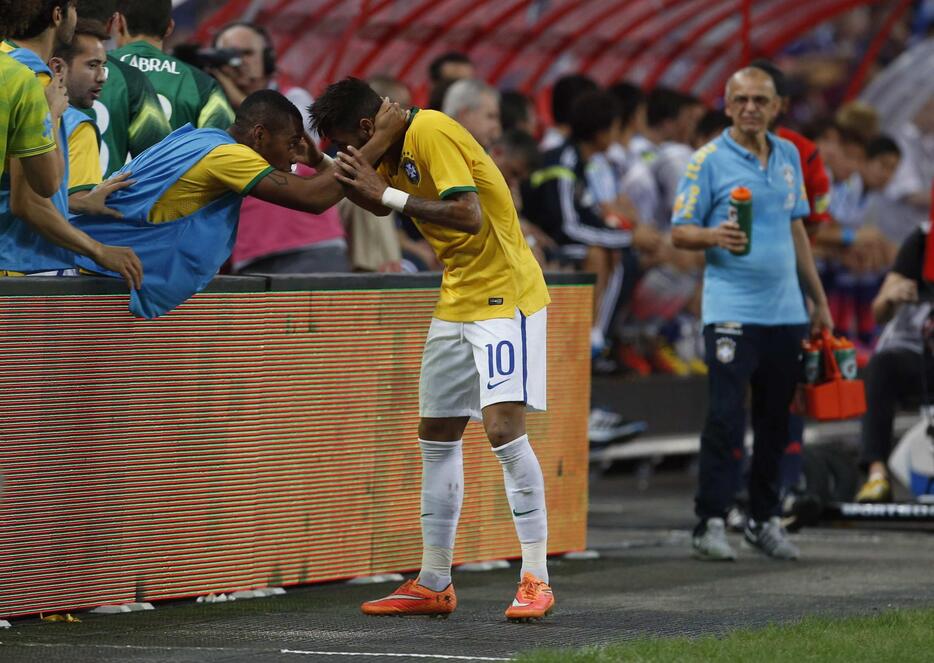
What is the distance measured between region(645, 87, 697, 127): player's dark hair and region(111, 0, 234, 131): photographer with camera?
8.08 m

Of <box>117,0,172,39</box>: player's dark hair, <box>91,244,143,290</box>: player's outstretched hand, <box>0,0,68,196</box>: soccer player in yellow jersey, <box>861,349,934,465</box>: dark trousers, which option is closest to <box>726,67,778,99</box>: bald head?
<box>861,349,934,465</box>: dark trousers

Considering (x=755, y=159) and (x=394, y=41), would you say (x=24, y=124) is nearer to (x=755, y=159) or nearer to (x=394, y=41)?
(x=755, y=159)

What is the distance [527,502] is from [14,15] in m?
2.67

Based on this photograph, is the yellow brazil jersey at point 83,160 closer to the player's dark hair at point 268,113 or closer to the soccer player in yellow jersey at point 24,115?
the player's dark hair at point 268,113

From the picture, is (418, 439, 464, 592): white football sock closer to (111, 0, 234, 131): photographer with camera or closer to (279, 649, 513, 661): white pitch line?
(279, 649, 513, 661): white pitch line

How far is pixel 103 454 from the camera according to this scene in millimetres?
7961

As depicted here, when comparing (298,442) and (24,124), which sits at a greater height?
(24,124)

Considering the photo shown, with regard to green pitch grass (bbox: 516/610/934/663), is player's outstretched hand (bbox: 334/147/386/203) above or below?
above

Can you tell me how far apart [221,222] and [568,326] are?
8.43 ft

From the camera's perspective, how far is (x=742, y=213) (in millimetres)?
9859

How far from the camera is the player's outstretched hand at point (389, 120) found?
775cm

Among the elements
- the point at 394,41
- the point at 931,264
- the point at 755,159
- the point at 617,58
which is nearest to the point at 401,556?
the point at 755,159

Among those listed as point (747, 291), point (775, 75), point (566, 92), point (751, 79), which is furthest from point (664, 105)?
point (747, 291)

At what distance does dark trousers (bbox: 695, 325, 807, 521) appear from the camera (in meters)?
10.0
